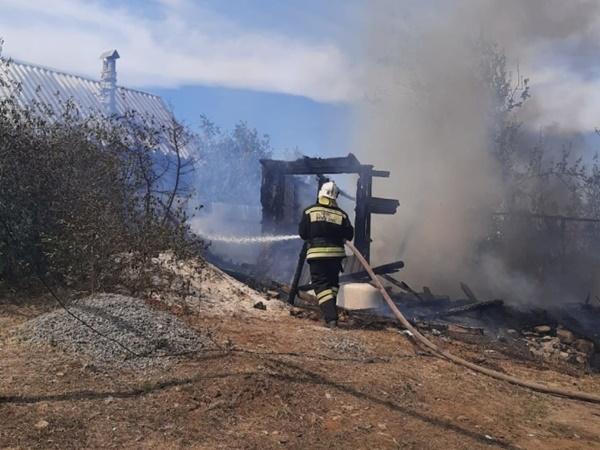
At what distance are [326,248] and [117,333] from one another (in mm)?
2718

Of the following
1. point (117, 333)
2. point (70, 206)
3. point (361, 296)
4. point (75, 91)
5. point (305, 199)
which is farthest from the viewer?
point (75, 91)

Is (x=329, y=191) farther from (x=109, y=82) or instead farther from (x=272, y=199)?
(x=109, y=82)

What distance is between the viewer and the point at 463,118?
17.2m

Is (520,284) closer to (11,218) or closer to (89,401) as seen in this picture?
(11,218)

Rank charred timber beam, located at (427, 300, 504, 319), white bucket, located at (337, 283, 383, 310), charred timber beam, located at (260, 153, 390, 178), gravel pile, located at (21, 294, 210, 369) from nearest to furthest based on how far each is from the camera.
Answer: gravel pile, located at (21, 294, 210, 369)
white bucket, located at (337, 283, 383, 310)
charred timber beam, located at (427, 300, 504, 319)
charred timber beam, located at (260, 153, 390, 178)

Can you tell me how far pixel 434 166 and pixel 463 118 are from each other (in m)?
1.64

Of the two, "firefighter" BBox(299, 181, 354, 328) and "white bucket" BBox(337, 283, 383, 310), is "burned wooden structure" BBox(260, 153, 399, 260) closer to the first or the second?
"white bucket" BBox(337, 283, 383, 310)

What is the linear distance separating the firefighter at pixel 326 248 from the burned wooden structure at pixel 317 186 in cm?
285

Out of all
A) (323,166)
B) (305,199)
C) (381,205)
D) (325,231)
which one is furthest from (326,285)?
(305,199)

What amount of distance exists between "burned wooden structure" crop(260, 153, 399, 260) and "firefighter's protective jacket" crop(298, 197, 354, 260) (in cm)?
283

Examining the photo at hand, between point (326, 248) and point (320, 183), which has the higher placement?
point (320, 183)

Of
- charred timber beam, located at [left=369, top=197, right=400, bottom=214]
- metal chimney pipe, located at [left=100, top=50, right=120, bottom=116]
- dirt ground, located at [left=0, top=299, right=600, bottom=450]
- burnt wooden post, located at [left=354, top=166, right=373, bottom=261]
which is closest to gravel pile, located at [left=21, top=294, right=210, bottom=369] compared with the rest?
dirt ground, located at [left=0, top=299, right=600, bottom=450]

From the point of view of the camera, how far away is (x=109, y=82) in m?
20.2

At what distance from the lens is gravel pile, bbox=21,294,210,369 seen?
457 cm
